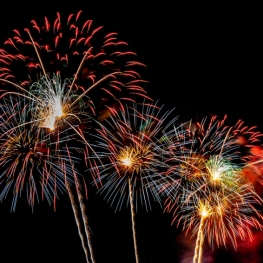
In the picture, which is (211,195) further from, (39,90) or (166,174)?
(39,90)

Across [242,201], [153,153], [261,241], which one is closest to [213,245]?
[261,241]

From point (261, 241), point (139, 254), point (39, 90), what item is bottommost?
point (139, 254)

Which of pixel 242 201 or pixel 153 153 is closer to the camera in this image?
pixel 153 153

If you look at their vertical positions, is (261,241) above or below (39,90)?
→ below

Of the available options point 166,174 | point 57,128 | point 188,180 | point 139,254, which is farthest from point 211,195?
point 57,128

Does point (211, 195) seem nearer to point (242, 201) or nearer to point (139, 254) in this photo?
point (242, 201)

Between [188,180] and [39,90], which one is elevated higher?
[39,90]

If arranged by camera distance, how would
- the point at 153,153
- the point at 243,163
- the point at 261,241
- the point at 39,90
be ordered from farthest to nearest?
1. the point at 261,241
2. the point at 243,163
3. the point at 153,153
4. the point at 39,90

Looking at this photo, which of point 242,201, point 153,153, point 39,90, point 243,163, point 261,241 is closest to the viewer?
point 39,90

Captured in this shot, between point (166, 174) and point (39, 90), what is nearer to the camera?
point (39, 90)
